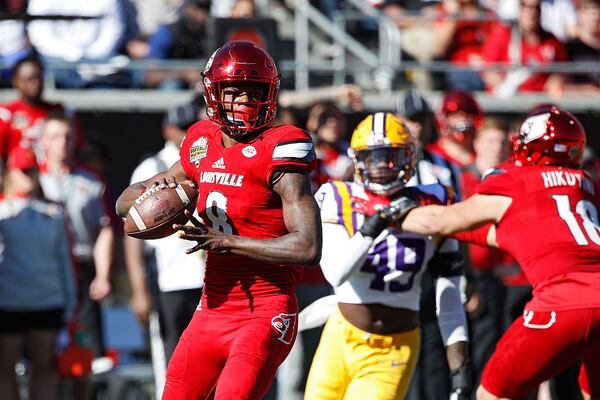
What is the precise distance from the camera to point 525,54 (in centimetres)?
1168

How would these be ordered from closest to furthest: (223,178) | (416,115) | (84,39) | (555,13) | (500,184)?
(223,178) < (500,184) < (416,115) < (84,39) < (555,13)

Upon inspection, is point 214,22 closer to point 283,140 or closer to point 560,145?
point 560,145

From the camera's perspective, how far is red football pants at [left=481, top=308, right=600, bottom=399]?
19.2 feet

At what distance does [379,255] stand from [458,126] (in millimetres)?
2631

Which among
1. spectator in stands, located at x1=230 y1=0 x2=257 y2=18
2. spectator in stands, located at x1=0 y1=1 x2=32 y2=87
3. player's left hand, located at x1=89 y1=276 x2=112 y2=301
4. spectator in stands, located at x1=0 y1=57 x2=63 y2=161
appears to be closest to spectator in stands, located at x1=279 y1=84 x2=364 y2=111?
spectator in stands, located at x1=230 y1=0 x2=257 y2=18

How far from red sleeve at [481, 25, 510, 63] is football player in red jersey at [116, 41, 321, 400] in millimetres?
6742

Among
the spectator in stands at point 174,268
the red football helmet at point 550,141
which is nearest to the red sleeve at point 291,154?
the red football helmet at point 550,141

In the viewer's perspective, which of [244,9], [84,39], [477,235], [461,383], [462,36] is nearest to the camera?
[461,383]

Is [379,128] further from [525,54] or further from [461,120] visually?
[525,54]

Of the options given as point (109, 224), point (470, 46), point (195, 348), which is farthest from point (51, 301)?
point (470, 46)

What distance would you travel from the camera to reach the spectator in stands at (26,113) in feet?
29.8

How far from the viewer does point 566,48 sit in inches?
469

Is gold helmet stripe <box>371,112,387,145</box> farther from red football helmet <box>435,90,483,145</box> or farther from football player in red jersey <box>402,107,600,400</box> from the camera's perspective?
red football helmet <box>435,90,483,145</box>

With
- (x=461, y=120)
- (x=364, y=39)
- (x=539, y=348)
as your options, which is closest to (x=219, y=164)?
(x=539, y=348)
